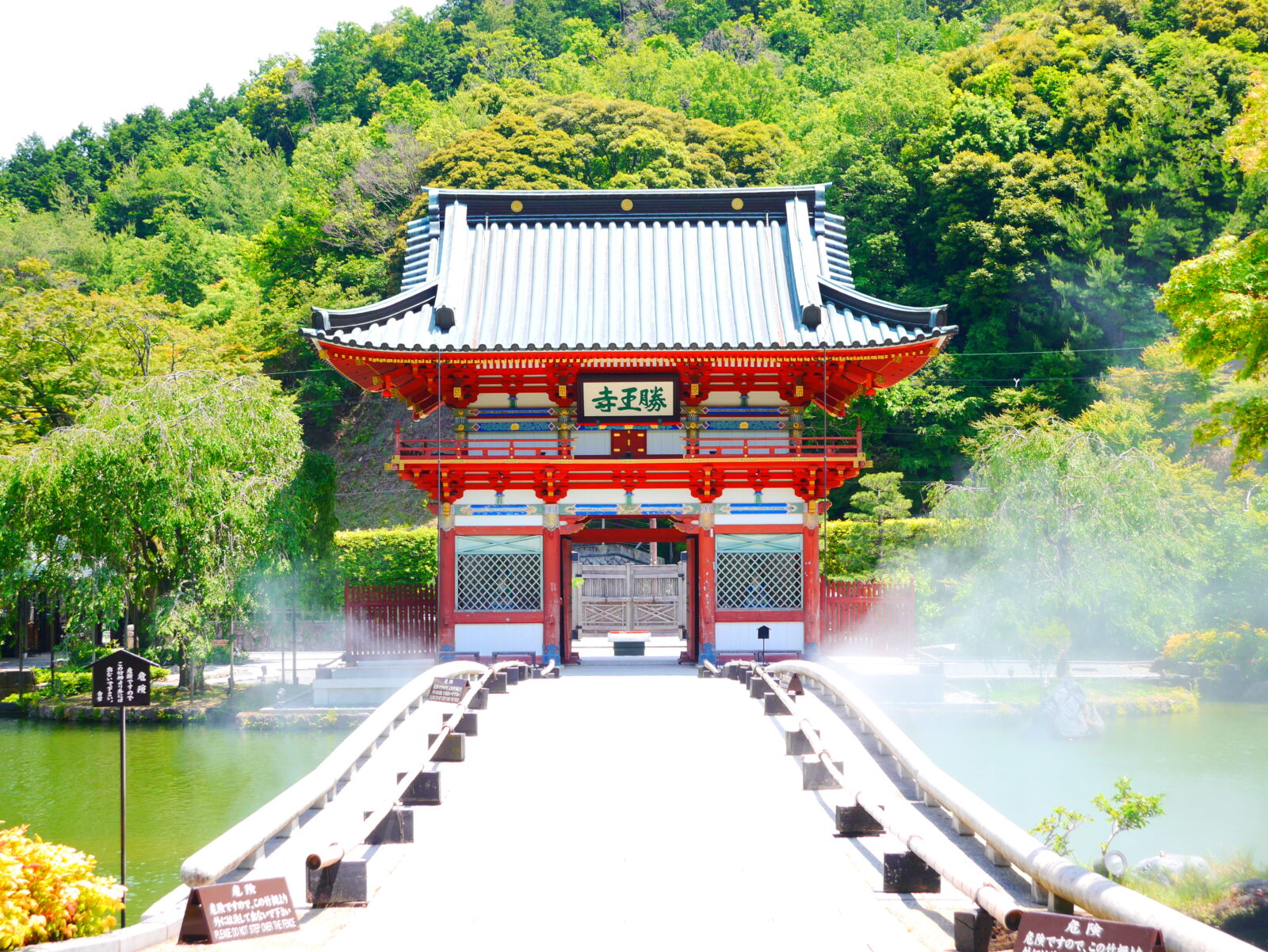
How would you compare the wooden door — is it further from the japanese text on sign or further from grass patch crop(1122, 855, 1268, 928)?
grass patch crop(1122, 855, 1268, 928)

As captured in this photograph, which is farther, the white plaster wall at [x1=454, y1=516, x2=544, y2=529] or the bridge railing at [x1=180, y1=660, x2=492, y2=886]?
the white plaster wall at [x1=454, y1=516, x2=544, y2=529]

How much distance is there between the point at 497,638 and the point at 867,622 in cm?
782

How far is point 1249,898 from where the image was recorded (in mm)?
12031

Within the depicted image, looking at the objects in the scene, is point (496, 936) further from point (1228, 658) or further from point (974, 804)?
point (1228, 658)

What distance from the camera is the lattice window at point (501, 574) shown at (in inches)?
784

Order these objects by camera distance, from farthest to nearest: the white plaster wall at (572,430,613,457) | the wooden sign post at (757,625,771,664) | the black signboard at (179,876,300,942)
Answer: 1. the white plaster wall at (572,430,613,457)
2. the wooden sign post at (757,625,771,664)
3. the black signboard at (179,876,300,942)

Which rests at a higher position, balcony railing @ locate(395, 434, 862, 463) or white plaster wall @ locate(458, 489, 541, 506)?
balcony railing @ locate(395, 434, 862, 463)

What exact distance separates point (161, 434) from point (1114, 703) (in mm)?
20829

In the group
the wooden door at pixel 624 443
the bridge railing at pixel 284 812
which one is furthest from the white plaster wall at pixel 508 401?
the bridge railing at pixel 284 812

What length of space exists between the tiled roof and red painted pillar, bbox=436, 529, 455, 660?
3761mm

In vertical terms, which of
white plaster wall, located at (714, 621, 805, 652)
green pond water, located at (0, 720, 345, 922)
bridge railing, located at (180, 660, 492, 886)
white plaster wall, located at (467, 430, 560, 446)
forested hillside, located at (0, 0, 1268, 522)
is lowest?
green pond water, located at (0, 720, 345, 922)

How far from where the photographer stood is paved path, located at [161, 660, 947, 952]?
21.6 feet

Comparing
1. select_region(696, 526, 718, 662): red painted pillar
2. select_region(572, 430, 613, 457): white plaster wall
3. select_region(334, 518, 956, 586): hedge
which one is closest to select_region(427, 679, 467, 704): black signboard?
select_region(696, 526, 718, 662): red painted pillar

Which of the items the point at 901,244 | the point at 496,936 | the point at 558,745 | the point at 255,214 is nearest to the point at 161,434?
the point at 558,745
